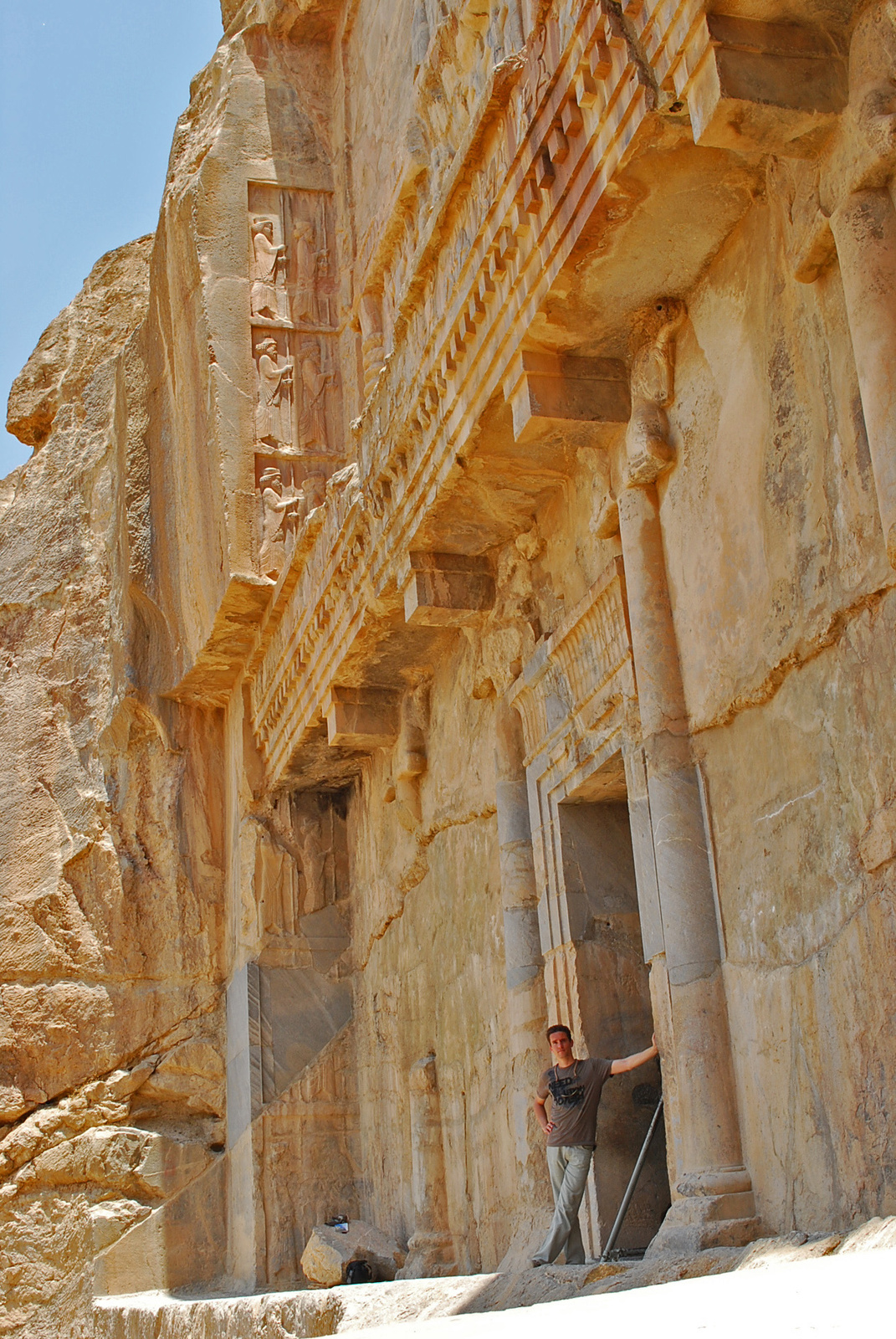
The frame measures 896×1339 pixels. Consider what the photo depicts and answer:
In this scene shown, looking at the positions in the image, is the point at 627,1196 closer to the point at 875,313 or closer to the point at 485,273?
the point at 875,313

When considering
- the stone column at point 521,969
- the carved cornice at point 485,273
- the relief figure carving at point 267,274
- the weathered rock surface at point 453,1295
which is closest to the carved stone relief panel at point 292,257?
the relief figure carving at point 267,274

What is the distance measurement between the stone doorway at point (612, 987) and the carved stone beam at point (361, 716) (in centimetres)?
251

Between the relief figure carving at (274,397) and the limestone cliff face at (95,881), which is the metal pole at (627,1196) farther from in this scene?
the relief figure carving at (274,397)

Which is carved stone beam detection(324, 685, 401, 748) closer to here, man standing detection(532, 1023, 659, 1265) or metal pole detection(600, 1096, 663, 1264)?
man standing detection(532, 1023, 659, 1265)

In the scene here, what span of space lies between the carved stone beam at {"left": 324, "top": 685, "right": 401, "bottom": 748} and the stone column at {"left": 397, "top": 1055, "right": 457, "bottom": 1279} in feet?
6.29

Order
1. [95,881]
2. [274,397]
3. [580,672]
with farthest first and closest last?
1. [95,881]
2. [274,397]
3. [580,672]

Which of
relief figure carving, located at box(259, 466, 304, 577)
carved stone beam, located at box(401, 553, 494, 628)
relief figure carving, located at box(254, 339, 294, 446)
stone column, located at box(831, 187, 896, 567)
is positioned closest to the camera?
stone column, located at box(831, 187, 896, 567)

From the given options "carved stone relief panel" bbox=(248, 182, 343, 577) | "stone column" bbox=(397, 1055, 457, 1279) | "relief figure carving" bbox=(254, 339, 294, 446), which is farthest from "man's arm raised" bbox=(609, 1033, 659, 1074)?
"relief figure carving" bbox=(254, 339, 294, 446)

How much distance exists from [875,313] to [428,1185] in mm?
5631

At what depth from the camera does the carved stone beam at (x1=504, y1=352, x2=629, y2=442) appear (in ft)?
18.2

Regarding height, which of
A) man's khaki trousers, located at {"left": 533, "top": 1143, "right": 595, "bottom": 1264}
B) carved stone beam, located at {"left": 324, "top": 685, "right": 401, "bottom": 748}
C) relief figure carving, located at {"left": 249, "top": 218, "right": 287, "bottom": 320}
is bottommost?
man's khaki trousers, located at {"left": 533, "top": 1143, "right": 595, "bottom": 1264}

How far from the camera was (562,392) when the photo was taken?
220 inches

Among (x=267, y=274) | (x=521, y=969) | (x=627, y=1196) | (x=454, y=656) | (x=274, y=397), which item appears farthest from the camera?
(x=267, y=274)

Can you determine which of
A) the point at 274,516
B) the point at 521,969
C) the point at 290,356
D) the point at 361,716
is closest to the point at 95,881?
the point at 274,516
